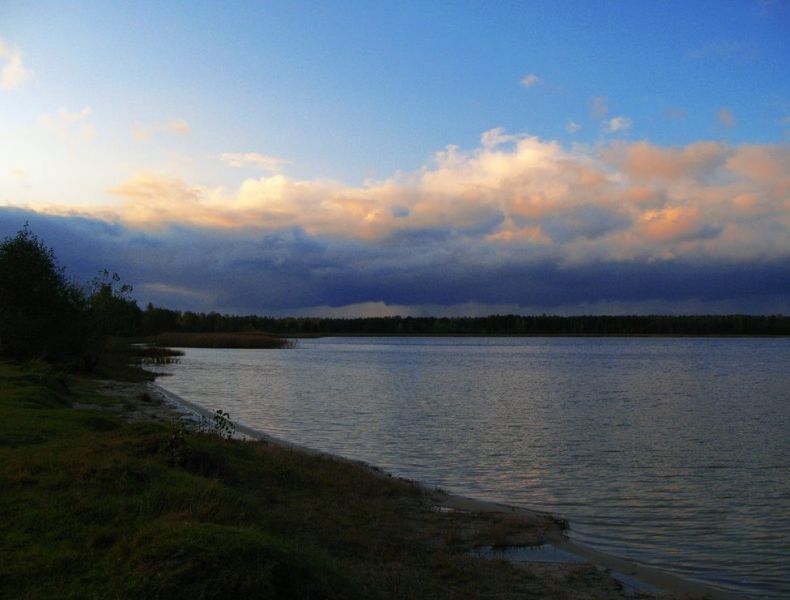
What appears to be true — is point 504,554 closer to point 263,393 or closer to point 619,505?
point 619,505

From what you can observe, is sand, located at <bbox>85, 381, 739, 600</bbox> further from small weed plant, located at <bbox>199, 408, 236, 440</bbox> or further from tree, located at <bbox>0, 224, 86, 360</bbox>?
tree, located at <bbox>0, 224, 86, 360</bbox>

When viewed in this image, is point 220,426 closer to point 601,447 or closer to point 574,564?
point 574,564

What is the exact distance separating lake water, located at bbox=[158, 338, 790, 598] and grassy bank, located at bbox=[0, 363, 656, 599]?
8.85ft

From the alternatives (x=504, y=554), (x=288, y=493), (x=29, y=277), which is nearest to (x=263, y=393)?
(x=29, y=277)

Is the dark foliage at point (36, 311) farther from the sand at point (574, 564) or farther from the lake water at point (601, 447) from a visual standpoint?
the sand at point (574, 564)

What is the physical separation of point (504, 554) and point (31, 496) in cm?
763

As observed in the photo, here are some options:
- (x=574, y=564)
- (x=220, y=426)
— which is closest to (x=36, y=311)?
(x=220, y=426)

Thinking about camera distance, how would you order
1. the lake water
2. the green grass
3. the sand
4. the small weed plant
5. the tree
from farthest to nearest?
1. the tree
2. the small weed plant
3. the lake water
4. the sand
5. the green grass

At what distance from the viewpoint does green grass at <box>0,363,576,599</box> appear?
7121 mm

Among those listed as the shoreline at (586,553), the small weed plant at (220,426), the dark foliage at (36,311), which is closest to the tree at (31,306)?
the dark foliage at (36,311)

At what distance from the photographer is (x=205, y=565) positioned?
7.13 meters

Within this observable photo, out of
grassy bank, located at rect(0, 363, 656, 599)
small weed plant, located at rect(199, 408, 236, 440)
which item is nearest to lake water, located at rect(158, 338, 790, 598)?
grassy bank, located at rect(0, 363, 656, 599)

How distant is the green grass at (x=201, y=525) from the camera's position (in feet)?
23.4

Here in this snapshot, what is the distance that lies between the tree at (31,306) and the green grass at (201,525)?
89.9 feet
